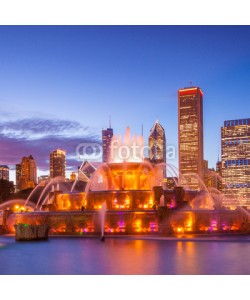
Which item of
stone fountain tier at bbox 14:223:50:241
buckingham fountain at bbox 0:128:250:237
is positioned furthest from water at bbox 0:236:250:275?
buckingham fountain at bbox 0:128:250:237

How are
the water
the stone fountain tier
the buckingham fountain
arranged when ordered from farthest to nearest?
the buckingham fountain < the stone fountain tier < the water

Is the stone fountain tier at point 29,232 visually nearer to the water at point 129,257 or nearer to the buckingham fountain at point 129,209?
the buckingham fountain at point 129,209

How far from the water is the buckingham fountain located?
5204 mm

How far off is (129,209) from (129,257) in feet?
61.6

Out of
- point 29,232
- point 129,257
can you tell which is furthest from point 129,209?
point 129,257

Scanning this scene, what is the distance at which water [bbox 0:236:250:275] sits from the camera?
21.6m

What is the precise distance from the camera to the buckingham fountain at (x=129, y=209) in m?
39.6

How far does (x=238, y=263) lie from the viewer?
906 inches

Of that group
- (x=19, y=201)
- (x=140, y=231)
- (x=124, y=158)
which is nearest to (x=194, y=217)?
(x=140, y=231)

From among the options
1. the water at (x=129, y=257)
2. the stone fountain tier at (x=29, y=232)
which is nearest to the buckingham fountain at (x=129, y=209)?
the stone fountain tier at (x=29, y=232)

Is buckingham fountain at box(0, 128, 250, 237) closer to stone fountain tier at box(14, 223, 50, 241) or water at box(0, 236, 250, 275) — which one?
stone fountain tier at box(14, 223, 50, 241)

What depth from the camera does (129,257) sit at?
2500cm

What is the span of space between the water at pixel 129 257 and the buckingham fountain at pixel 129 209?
17.1 feet

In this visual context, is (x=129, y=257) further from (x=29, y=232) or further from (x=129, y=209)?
(x=129, y=209)
